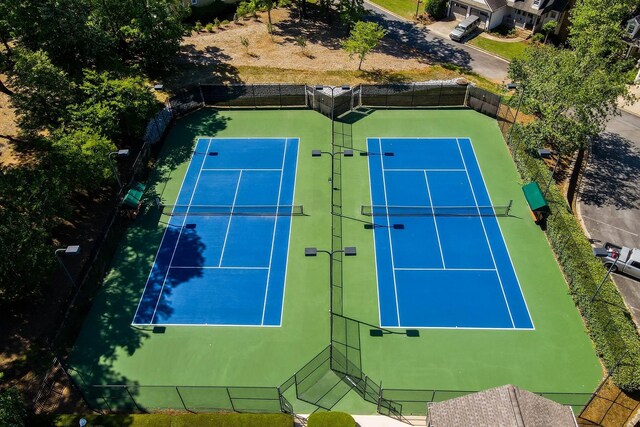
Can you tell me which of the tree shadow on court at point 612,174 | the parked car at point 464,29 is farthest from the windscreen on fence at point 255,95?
the tree shadow on court at point 612,174

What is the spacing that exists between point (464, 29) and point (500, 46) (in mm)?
4154

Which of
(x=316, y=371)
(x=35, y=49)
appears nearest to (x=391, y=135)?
(x=316, y=371)

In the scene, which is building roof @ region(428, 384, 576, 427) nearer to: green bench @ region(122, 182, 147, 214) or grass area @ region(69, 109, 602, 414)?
grass area @ region(69, 109, 602, 414)

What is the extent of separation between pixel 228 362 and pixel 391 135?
21.8 m

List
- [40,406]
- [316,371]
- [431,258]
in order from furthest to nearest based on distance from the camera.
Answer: [431,258] → [316,371] → [40,406]

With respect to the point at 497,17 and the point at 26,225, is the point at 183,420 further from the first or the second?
the point at 497,17

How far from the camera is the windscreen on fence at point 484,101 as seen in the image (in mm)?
38841

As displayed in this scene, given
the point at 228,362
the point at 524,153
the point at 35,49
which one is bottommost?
the point at 228,362

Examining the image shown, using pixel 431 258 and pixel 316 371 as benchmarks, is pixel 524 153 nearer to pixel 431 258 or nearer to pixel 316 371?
pixel 431 258

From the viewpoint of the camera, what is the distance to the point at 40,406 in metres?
22.1

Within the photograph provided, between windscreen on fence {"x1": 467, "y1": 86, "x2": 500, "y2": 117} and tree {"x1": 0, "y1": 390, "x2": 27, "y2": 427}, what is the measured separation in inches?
1426

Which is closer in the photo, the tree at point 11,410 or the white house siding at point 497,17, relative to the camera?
the tree at point 11,410

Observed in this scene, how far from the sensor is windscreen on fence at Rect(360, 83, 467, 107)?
40062 millimetres

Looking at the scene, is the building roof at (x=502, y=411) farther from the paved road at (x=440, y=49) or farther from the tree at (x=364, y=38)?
the paved road at (x=440, y=49)
